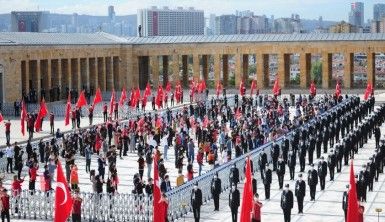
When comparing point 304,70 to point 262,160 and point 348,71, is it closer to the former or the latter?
point 348,71

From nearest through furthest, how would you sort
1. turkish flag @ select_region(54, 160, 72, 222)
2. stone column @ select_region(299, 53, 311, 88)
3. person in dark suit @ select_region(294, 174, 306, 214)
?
1. turkish flag @ select_region(54, 160, 72, 222)
2. person in dark suit @ select_region(294, 174, 306, 214)
3. stone column @ select_region(299, 53, 311, 88)

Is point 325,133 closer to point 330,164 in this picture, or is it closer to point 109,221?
point 330,164

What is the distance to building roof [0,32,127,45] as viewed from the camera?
180 ft

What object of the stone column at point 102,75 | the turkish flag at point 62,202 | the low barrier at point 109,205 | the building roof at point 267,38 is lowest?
the low barrier at point 109,205

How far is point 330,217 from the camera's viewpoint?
2281 centimetres

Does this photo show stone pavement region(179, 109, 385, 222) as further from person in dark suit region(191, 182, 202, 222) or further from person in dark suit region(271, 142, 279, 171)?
person in dark suit region(271, 142, 279, 171)

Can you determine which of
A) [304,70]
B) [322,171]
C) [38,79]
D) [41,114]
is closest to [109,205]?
[322,171]

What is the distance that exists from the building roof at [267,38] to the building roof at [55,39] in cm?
250

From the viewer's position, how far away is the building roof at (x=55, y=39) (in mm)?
54856

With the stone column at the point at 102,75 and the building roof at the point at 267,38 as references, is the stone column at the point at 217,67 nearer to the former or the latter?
the building roof at the point at 267,38

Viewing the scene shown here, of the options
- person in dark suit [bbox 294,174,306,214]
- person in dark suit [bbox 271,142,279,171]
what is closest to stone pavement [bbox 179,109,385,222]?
person in dark suit [bbox 294,174,306,214]

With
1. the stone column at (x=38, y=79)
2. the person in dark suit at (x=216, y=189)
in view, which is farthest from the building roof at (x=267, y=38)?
the person in dark suit at (x=216, y=189)

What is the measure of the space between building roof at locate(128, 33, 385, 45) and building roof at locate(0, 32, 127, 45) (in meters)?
2.50

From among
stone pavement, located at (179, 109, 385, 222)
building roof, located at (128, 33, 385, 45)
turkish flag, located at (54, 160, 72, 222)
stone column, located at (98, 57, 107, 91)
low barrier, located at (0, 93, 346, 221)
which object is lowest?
stone pavement, located at (179, 109, 385, 222)
